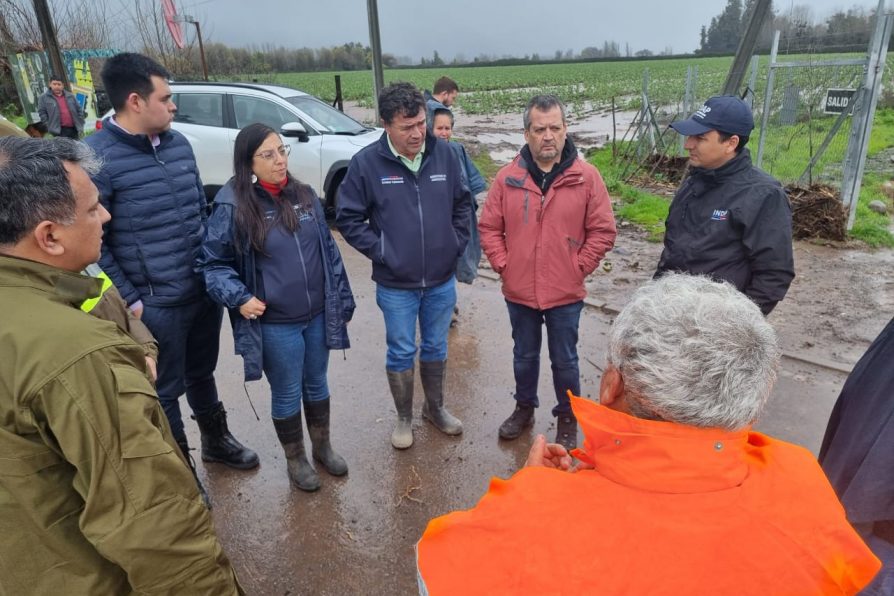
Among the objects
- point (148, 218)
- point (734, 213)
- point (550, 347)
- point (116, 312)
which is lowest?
point (550, 347)

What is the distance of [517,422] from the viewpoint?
3633 mm

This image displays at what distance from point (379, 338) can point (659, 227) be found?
4.73 m

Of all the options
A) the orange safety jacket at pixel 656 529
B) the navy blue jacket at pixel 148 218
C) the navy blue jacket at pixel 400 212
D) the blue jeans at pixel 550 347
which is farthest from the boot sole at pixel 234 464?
the orange safety jacket at pixel 656 529

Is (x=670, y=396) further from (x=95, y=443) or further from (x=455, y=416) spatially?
(x=455, y=416)

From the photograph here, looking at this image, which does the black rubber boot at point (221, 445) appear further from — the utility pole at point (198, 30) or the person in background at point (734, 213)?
the utility pole at point (198, 30)

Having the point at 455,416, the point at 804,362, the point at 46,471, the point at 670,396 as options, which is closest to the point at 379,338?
the point at 455,416

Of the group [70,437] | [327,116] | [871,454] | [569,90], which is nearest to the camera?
[70,437]

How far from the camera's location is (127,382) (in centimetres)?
133

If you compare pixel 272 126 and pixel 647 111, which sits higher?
pixel 272 126

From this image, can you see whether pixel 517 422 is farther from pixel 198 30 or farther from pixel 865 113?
pixel 198 30

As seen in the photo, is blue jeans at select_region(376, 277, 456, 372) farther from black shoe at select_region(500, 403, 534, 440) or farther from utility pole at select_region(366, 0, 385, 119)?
utility pole at select_region(366, 0, 385, 119)

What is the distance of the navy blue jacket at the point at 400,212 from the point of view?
3193 mm

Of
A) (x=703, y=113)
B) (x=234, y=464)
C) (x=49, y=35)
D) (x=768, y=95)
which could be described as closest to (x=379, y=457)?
(x=234, y=464)

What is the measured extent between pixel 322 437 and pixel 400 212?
1.35 meters
